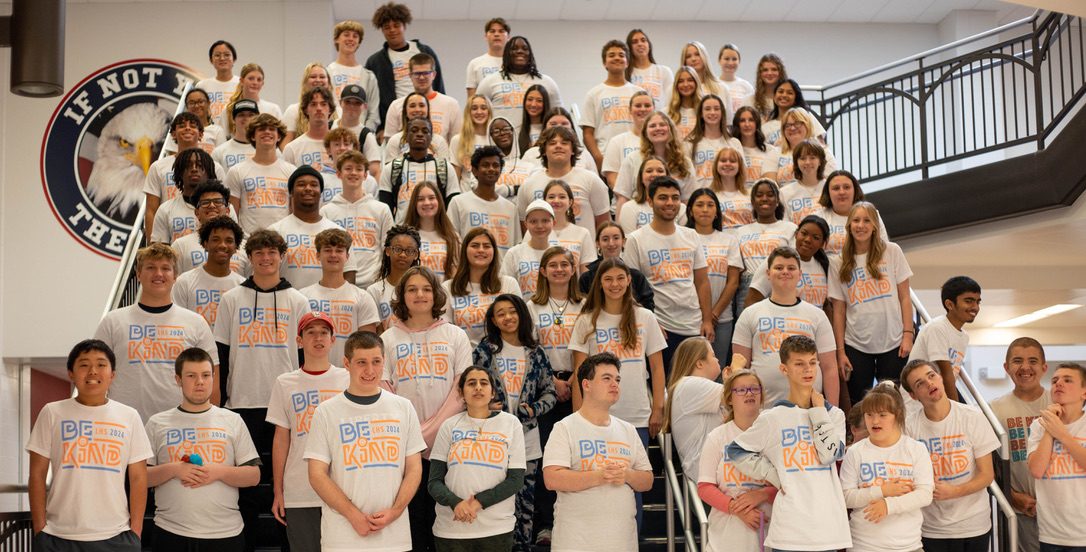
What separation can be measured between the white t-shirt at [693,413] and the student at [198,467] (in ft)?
7.18

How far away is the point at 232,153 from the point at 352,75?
201cm

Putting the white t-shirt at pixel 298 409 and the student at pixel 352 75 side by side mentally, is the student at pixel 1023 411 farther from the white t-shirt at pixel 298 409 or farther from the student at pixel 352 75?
the student at pixel 352 75

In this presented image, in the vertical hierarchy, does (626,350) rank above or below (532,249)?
below

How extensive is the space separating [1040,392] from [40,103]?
38.1 feet

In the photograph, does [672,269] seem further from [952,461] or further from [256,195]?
[256,195]

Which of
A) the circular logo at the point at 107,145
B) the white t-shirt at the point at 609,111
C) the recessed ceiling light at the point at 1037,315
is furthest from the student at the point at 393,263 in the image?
the recessed ceiling light at the point at 1037,315

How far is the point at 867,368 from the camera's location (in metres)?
7.45

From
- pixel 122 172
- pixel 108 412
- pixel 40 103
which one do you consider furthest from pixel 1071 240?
pixel 40 103

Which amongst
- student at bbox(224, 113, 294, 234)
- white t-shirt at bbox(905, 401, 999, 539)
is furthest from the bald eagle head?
white t-shirt at bbox(905, 401, 999, 539)

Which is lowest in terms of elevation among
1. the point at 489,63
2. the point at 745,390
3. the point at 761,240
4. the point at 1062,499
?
the point at 1062,499

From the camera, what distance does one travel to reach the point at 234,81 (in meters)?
10.9

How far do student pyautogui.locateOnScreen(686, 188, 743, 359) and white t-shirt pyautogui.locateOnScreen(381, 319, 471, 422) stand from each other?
2.13m

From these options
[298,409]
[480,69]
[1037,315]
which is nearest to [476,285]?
[298,409]

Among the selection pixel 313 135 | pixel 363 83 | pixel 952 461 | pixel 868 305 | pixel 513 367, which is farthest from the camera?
pixel 363 83
